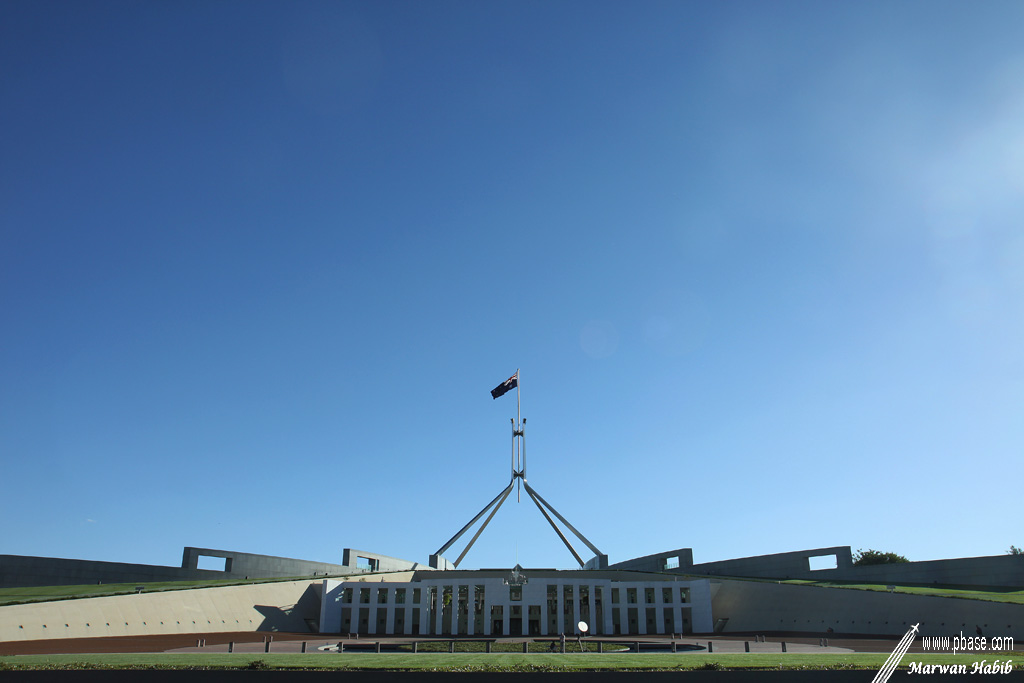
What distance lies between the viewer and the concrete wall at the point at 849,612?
1127 inches

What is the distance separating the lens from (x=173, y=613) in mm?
33906

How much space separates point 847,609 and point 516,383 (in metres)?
29.4

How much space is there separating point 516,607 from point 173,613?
18.4m

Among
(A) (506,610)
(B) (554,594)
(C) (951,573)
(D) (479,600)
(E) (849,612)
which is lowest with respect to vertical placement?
(A) (506,610)

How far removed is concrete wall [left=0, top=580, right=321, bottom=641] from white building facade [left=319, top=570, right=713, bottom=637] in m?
2.04

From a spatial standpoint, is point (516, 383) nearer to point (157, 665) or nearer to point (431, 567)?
point (431, 567)

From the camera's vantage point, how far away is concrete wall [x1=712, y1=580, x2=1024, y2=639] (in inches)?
1127

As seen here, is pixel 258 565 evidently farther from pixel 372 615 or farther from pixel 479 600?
pixel 479 600

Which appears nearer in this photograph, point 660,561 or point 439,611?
point 439,611

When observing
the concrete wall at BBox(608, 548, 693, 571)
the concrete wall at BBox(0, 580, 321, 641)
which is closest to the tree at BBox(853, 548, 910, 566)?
the concrete wall at BBox(608, 548, 693, 571)

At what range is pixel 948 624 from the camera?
29.7 m

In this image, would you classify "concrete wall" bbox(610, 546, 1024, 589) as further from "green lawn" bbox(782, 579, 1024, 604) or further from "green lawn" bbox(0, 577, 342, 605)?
"green lawn" bbox(0, 577, 342, 605)

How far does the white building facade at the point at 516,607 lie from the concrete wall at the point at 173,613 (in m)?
2.04

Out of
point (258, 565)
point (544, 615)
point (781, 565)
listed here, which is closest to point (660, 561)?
point (781, 565)
